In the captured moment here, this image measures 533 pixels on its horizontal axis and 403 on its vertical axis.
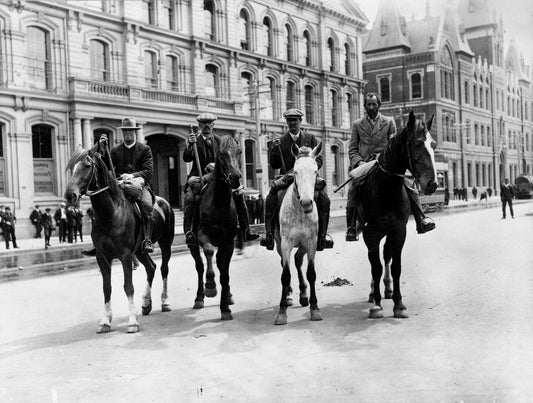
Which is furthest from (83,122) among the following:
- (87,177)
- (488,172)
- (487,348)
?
(488,172)

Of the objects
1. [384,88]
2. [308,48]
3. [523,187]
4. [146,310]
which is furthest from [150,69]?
[523,187]

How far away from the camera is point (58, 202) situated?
27781 millimetres

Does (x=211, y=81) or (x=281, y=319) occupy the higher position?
(x=211, y=81)

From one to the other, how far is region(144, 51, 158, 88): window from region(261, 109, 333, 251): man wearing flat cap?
25.3 m

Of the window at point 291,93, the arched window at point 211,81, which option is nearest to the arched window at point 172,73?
the arched window at point 211,81

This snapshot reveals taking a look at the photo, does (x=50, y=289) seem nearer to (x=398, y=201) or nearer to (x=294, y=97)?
(x=398, y=201)

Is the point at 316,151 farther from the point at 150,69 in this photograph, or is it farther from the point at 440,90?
the point at 440,90

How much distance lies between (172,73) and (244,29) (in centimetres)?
741

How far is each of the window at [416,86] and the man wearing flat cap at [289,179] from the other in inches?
2143

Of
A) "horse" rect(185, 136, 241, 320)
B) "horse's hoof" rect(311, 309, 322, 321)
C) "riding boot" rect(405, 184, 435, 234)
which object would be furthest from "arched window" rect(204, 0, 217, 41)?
"horse's hoof" rect(311, 309, 322, 321)

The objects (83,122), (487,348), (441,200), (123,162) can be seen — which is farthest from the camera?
(441,200)

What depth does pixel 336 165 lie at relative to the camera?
45.6 m

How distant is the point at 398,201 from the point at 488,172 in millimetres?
57433

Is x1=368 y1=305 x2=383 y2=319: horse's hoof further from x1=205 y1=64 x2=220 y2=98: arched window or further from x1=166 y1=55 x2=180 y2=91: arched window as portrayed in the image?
x1=205 y1=64 x2=220 y2=98: arched window
